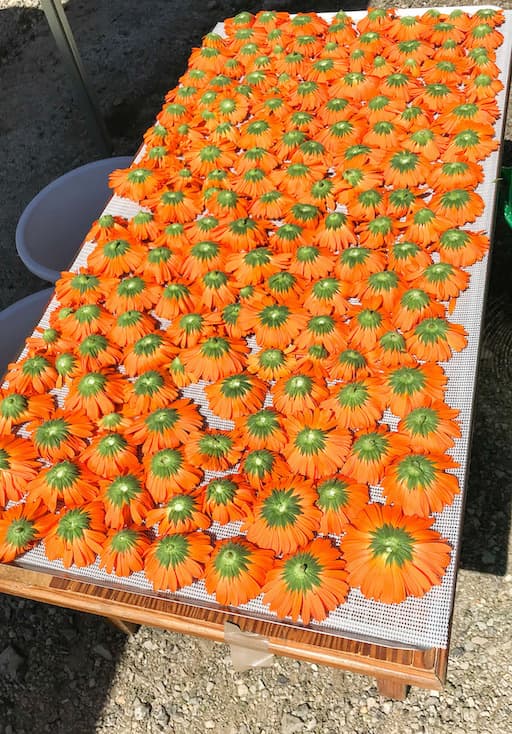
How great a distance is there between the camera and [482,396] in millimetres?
2703

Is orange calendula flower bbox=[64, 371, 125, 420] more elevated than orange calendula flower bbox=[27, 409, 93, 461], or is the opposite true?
orange calendula flower bbox=[64, 371, 125, 420]

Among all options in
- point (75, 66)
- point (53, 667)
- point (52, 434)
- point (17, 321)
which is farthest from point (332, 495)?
point (75, 66)

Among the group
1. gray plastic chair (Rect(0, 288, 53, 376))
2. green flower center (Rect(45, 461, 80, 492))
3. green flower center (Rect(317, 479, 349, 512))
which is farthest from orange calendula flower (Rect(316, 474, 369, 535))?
gray plastic chair (Rect(0, 288, 53, 376))

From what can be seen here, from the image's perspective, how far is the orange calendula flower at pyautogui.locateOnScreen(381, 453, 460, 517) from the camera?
1.53 metres

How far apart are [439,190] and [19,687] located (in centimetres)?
232

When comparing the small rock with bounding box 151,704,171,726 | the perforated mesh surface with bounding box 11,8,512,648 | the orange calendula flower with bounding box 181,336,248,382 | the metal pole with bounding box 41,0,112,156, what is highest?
the metal pole with bounding box 41,0,112,156

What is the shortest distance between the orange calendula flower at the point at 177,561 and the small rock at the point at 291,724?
92cm

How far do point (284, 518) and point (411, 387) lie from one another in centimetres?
50

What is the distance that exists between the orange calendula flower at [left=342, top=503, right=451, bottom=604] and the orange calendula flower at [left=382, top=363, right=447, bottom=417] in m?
0.33

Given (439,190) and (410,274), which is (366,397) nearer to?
(410,274)

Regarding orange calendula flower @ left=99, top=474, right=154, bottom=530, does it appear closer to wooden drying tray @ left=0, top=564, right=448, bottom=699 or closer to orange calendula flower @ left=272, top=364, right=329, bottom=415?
wooden drying tray @ left=0, top=564, right=448, bottom=699

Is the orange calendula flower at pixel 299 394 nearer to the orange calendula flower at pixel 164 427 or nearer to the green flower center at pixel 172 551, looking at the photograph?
the orange calendula flower at pixel 164 427

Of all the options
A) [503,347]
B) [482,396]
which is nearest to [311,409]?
[482,396]

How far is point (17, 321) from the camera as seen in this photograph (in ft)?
9.67
